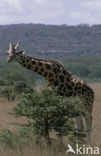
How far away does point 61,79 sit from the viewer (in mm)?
10445

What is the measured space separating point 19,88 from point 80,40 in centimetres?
8129

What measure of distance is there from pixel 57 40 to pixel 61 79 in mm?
93038

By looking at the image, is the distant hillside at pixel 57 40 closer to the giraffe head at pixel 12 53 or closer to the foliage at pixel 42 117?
the giraffe head at pixel 12 53

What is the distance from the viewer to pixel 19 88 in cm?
2456

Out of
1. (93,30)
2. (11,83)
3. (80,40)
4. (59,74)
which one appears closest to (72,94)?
(59,74)

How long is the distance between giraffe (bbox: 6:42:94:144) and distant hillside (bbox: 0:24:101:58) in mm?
76129

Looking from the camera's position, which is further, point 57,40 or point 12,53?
point 57,40

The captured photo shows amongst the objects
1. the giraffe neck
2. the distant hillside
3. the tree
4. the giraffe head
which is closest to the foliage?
the tree

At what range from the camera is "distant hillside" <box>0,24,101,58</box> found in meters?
93.7

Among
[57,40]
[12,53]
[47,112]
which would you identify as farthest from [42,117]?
[57,40]

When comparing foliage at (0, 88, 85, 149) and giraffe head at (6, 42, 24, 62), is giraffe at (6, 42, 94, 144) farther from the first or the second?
foliage at (0, 88, 85, 149)

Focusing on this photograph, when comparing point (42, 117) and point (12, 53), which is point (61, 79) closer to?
point (12, 53)

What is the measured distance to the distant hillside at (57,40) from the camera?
9366 cm

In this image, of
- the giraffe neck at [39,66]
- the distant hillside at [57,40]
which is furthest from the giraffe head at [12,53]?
the distant hillside at [57,40]
